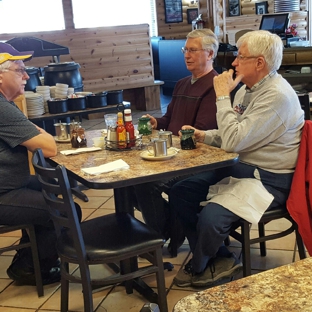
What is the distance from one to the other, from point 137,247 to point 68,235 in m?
0.37

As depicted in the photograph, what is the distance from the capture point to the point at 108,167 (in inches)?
87.9

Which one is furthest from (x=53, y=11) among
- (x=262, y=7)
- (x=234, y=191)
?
(x=234, y=191)

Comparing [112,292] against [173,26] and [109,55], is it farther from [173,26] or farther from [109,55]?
[173,26]

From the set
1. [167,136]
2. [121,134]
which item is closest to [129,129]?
[121,134]

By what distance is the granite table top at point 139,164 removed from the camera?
2084mm

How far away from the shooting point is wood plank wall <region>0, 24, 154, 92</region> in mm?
Answer: 7328

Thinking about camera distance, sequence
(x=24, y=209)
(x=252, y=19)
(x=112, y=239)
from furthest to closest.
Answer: (x=252, y=19) < (x=24, y=209) < (x=112, y=239)

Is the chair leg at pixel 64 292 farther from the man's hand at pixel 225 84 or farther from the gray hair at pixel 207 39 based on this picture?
the gray hair at pixel 207 39

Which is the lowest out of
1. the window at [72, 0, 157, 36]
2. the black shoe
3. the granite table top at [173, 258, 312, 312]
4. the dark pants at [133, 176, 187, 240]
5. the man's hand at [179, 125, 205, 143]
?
the black shoe

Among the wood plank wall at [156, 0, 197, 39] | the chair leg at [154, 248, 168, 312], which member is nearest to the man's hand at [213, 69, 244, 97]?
the chair leg at [154, 248, 168, 312]

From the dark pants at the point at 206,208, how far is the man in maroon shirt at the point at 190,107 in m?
0.16

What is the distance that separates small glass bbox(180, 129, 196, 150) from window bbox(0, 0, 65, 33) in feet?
19.4

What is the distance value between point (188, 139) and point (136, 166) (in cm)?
36

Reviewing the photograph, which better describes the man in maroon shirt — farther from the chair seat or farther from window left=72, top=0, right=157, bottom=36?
window left=72, top=0, right=157, bottom=36
